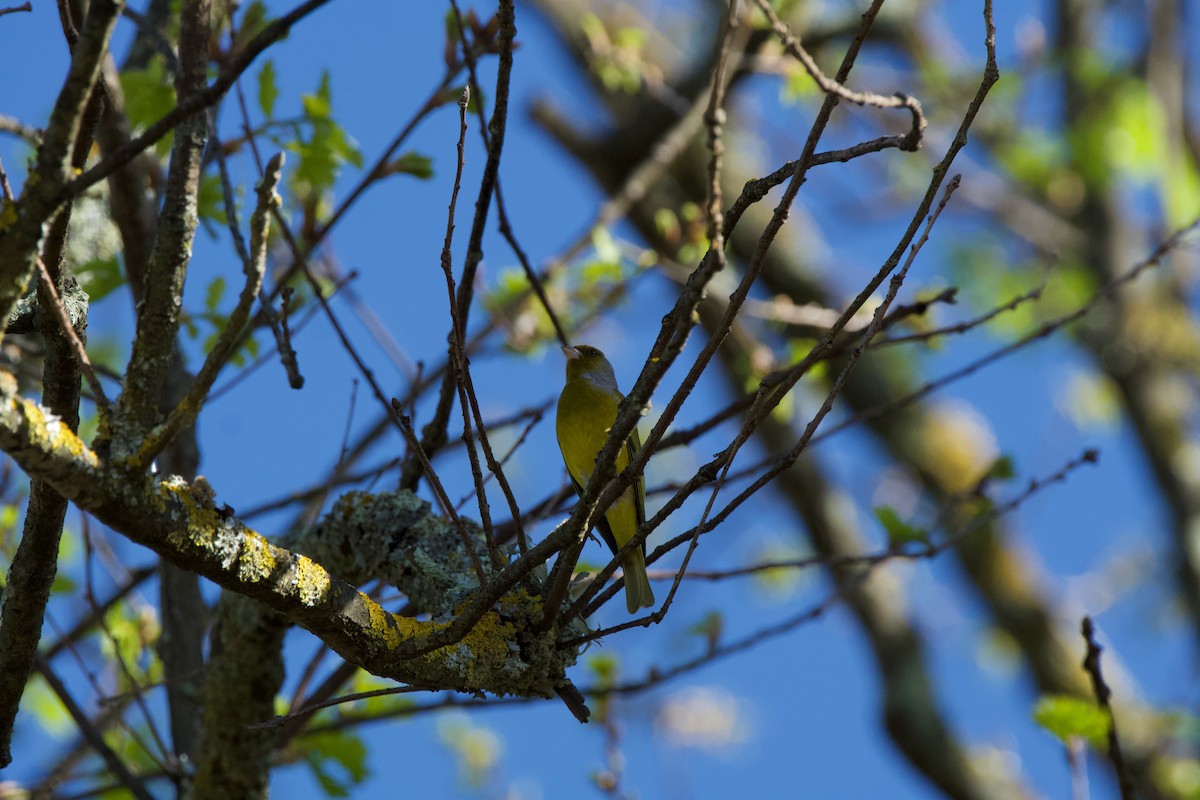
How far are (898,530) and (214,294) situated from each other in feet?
7.14

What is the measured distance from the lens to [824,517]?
31.4ft

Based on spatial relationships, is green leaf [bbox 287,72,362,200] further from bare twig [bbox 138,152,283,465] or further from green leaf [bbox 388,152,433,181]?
bare twig [bbox 138,152,283,465]

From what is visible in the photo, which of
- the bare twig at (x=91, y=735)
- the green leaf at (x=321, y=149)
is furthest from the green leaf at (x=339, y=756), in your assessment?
the green leaf at (x=321, y=149)

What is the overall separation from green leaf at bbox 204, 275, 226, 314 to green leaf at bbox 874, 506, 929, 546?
212cm

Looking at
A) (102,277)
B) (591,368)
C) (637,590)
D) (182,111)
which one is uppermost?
(591,368)

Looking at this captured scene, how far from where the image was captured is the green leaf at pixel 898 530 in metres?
3.36

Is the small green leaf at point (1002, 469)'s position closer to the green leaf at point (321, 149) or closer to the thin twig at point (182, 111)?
the green leaf at point (321, 149)

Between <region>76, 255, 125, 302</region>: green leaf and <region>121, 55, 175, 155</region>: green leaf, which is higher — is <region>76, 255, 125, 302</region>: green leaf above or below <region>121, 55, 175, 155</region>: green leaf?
below

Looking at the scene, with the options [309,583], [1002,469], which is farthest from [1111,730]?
[309,583]

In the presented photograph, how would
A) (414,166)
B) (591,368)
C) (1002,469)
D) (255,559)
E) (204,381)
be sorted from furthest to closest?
(591,368) < (1002,469) < (414,166) < (255,559) < (204,381)

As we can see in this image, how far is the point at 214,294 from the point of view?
11.6ft

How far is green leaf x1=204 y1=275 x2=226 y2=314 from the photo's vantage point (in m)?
3.55

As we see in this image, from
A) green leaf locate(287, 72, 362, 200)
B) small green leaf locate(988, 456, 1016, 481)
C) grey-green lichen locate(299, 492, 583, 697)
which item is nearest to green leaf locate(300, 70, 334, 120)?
green leaf locate(287, 72, 362, 200)

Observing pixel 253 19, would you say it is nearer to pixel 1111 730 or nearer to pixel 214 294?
pixel 214 294
